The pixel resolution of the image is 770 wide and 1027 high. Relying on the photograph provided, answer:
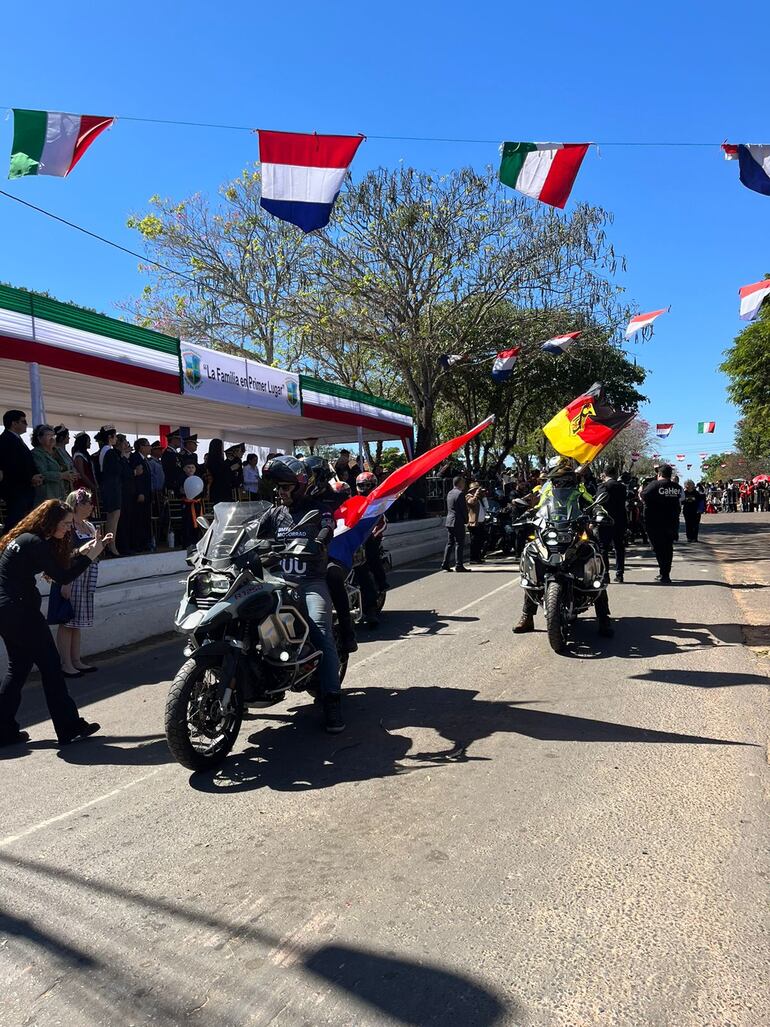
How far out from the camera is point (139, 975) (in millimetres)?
2791

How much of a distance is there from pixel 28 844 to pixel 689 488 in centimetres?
1933

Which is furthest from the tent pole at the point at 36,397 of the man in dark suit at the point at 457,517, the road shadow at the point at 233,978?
the road shadow at the point at 233,978

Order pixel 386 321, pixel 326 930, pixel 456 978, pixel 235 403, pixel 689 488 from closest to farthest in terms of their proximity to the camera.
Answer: pixel 456 978
pixel 326 930
pixel 235 403
pixel 689 488
pixel 386 321

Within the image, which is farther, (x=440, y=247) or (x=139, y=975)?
(x=440, y=247)

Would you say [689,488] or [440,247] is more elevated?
[440,247]

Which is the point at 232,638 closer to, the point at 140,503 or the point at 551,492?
the point at 551,492

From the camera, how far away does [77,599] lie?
7445 millimetres

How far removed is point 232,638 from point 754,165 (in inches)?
361

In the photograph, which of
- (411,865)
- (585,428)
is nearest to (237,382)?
(585,428)

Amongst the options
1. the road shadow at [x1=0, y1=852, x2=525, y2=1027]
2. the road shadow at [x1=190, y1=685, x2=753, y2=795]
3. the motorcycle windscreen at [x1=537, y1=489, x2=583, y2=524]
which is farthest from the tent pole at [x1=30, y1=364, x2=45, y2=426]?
the road shadow at [x1=0, y1=852, x2=525, y2=1027]

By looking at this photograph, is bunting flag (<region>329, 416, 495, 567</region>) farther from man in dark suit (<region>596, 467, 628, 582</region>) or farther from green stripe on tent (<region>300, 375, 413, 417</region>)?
green stripe on tent (<region>300, 375, 413, 417</region>)

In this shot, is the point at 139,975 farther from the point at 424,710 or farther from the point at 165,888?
the point at 424,710

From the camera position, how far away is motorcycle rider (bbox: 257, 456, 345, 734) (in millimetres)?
5508

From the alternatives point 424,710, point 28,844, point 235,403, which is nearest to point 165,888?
point 28,844
